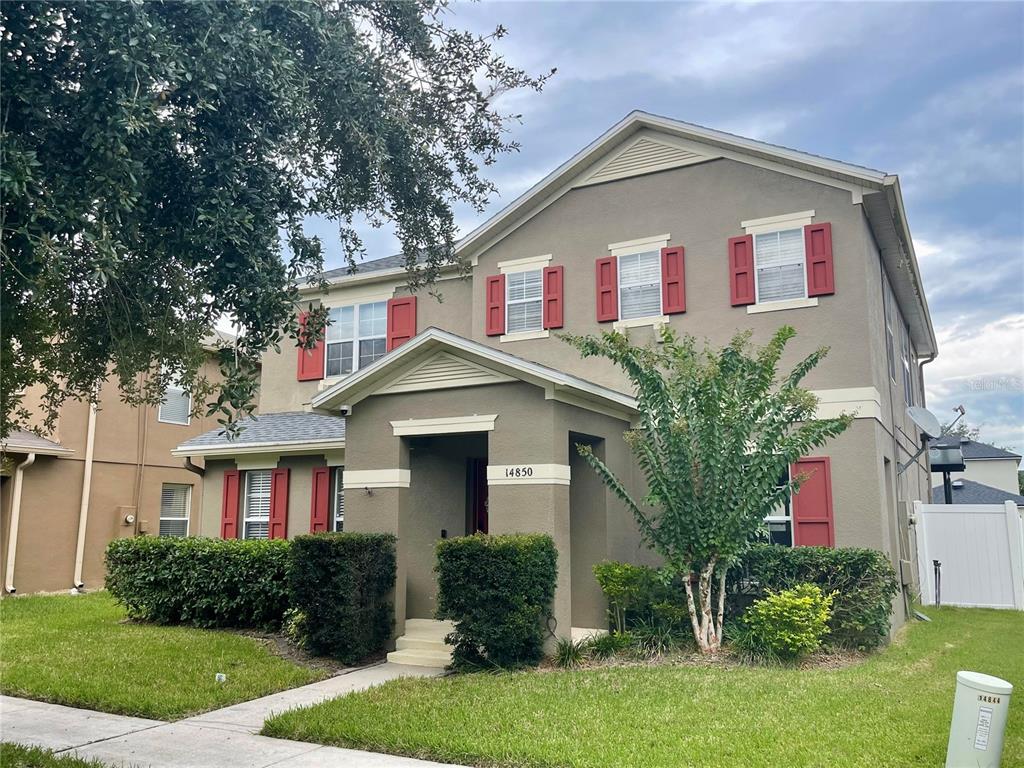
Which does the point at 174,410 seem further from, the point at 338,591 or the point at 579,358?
the point at 338,591

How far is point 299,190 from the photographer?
701 centimetres

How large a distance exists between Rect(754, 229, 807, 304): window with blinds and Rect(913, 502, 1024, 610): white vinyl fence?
5.88 metres

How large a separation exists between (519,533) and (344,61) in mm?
5646

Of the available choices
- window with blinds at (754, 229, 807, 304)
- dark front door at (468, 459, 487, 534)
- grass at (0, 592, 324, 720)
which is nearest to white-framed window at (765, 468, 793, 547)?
window with blinds at (754, 229, 807, 304)

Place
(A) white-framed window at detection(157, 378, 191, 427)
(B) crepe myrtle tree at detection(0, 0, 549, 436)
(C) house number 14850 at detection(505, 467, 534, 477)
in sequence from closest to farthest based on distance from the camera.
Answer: (B) crepe myrtle tree at detection(0, 0, 549, 436) → (C) house number 14850 at detection(505, 467, 534, 477) → (A) white-framed window at detection(157, 378, 191, 427)

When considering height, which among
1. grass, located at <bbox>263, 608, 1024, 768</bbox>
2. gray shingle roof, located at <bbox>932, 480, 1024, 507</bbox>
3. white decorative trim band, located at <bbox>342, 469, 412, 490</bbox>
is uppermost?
gray shingle roof, located at <bbox>932, 480, 1024, 507</bbox>

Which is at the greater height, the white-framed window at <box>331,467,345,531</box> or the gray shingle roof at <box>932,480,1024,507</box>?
the gray shingle roof at <box>932,480,1024,507</box>

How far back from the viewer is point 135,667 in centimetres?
917

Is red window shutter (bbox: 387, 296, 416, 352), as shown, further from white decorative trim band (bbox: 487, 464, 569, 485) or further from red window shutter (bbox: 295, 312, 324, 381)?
white decorative trim band (bbox: 487, 464, 569, 485)

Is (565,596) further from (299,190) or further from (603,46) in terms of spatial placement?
(603,46)

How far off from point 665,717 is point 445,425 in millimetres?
4981

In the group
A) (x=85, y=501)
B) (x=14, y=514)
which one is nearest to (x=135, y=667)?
(x=14, y=514)

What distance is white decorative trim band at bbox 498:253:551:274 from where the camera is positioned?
14.4m

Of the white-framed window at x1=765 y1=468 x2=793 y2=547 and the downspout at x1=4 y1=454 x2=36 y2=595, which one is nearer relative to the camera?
the white-framed window at x1=765 y1=468 x2=793 y2=547
